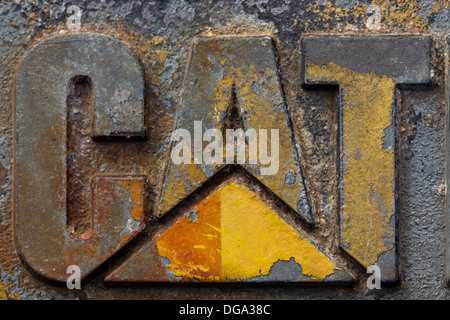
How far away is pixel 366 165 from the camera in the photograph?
38.5 inches

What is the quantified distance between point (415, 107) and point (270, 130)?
36cm

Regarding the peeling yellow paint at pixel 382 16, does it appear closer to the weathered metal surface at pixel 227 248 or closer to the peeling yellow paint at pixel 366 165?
the peeling yellow paint at pixel 366 165

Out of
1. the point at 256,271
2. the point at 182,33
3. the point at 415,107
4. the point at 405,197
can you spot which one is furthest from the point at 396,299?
the point at 182,33

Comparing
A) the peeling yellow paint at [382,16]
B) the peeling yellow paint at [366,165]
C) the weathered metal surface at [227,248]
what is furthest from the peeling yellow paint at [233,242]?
the peeling yellow paint at [382,16]

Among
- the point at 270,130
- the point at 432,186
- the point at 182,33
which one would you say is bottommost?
the point at 432,186

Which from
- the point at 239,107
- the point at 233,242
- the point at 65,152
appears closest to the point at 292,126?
the point at 239,107

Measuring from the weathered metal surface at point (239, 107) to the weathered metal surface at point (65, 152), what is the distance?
0.36 feet

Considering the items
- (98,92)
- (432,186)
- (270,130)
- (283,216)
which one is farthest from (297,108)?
(98,92)

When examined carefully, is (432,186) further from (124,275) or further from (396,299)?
(124,275)

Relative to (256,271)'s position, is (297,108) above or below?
above

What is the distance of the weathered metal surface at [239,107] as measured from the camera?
3.24 feet

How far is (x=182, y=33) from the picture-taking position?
1.02 m

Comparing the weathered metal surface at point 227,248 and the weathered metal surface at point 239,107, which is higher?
the weathered metal surface at point 239,107

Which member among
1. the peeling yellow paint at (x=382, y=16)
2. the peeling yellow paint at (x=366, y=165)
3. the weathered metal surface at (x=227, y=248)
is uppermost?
the peeling yellow paint at (x=382, y=16)
